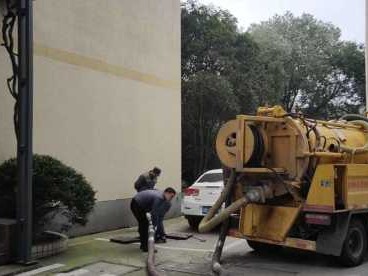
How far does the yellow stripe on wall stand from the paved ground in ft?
12.4

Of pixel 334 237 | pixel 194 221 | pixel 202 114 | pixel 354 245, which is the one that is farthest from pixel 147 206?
pixel 202 114

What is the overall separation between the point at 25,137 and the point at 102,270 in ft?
7.82

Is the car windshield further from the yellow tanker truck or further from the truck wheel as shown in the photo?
the truck wheel

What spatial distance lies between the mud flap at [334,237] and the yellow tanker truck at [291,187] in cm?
2

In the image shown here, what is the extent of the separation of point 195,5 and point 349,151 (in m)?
15.9

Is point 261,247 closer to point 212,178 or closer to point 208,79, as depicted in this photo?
point 212,178

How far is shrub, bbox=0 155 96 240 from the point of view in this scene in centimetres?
931

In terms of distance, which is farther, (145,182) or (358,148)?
(145,182)

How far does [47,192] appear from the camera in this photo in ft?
30.4

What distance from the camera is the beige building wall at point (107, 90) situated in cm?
1111

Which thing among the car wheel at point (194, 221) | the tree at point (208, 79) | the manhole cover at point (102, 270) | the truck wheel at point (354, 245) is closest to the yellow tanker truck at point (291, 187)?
the truck wheel at point (354, 245)

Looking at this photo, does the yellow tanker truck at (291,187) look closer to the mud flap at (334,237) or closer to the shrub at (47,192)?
the mud flap at (334,237)

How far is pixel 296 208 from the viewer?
8.73 meters

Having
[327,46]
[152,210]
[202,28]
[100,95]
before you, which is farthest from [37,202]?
[327,46]
